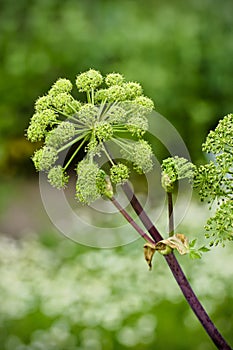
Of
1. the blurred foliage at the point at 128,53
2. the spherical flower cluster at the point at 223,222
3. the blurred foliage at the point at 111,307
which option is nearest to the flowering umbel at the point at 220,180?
the spherical flower cluster at the point at 223,222

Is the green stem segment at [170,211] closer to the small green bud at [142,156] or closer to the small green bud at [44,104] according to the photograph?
the small green bud at [142,156]

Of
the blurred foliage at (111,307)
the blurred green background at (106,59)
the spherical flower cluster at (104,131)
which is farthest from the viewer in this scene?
the blurred green background at (106,59)

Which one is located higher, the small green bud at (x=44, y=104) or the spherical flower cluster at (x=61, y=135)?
the small green bud at (x=44, y=104)

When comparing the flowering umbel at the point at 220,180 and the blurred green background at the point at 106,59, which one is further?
the blurred green background at the point at 106,59

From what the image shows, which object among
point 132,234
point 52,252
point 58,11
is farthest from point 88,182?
point 58,11

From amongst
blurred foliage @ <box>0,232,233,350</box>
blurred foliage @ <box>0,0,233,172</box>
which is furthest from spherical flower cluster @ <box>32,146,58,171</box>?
blurred foliage @ <box>0,0,233,172</box>

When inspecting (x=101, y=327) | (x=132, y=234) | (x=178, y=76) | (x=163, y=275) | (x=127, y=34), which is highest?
(x=127, y=34)

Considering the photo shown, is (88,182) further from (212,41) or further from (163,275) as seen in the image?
(212,41)

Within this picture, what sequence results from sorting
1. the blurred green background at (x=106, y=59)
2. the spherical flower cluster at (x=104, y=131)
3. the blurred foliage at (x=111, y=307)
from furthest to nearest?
the blurred green background at (x=106, y=59)
the blurred foliage at (x=111, y=307)
the spherical flower cluster at (x=104, y=131)
